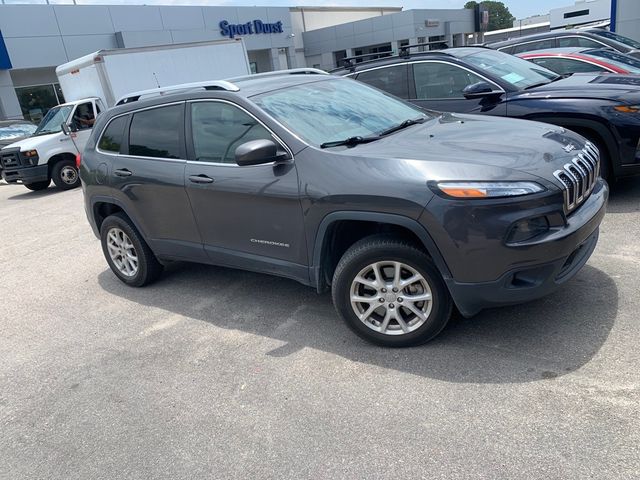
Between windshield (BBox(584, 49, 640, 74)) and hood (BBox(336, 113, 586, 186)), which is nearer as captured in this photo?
hood (BBox(336, 113, 586, 186))

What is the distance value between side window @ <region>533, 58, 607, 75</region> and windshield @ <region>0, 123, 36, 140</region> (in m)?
13.2

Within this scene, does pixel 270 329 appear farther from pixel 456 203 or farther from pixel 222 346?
pixel 456 203

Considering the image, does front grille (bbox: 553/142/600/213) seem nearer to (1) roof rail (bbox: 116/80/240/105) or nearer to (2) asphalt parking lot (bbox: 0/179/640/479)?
(2) asphalt parking lot (bbox: 0/179/640/479)

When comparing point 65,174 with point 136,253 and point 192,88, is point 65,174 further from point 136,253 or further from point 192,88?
point 192,88

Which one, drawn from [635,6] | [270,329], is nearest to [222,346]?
[270,329]

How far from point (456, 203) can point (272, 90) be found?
6.10 ft

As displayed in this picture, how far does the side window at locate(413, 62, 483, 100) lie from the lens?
636 centimetres

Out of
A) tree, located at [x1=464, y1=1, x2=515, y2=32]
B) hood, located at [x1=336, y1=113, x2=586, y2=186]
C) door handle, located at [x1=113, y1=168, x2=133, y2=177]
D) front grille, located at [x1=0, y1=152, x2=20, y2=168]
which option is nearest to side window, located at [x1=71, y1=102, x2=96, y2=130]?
front grille, located at [x1=0, y1=152, x2=20, y2=168]

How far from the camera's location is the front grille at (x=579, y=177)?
10.4ft

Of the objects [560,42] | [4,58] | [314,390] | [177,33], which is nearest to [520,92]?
[314,390]

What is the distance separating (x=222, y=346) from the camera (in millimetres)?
3959

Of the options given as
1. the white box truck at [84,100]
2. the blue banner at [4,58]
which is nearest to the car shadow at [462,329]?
the white box truck at [84,100]

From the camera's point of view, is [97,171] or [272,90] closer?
[272,90]

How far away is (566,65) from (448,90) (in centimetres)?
368
